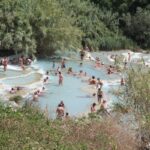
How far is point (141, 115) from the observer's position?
20.1m

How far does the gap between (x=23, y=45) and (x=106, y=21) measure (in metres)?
14.1

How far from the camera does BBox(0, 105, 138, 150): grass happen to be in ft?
48.5

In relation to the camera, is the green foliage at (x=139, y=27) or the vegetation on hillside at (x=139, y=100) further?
the green foliage at (x=139, y=27)

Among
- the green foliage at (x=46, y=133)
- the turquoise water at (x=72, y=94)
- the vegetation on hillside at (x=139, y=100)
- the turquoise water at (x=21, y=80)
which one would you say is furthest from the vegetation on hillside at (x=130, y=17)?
the green foliage at (x=46, y=133)

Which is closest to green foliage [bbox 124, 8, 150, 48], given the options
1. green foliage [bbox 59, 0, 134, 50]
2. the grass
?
green foliage [bbox 59, 0, 134, 50]

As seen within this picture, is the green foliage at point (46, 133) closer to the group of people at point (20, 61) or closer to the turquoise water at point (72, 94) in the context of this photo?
the turquoise water at point (72, 94)

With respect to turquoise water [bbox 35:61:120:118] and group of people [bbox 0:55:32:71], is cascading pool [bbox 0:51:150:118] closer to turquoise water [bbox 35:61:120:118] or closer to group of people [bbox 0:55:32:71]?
turquoise water [bbox 35:61:120:118]

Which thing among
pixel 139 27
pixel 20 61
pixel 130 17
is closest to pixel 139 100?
pixel 20 61

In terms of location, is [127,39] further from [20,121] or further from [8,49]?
[20,121]

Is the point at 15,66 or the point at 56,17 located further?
the point at 56,17

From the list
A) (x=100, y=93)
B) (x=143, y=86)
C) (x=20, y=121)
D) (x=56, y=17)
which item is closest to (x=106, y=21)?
(x=56, y=17)

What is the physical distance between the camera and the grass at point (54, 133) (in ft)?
48.5

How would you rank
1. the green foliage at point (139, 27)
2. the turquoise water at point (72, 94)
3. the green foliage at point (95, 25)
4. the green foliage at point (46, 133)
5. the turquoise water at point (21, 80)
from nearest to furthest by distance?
the green foliage at point (46, 133) < the turquoise water at point (72, 94) < the turquoise water at point (21, 80) < the green foliage at point (95, 25) < the green foliage at point (139, 27)

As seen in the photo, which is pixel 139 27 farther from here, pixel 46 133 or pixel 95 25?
pixel 46 133
